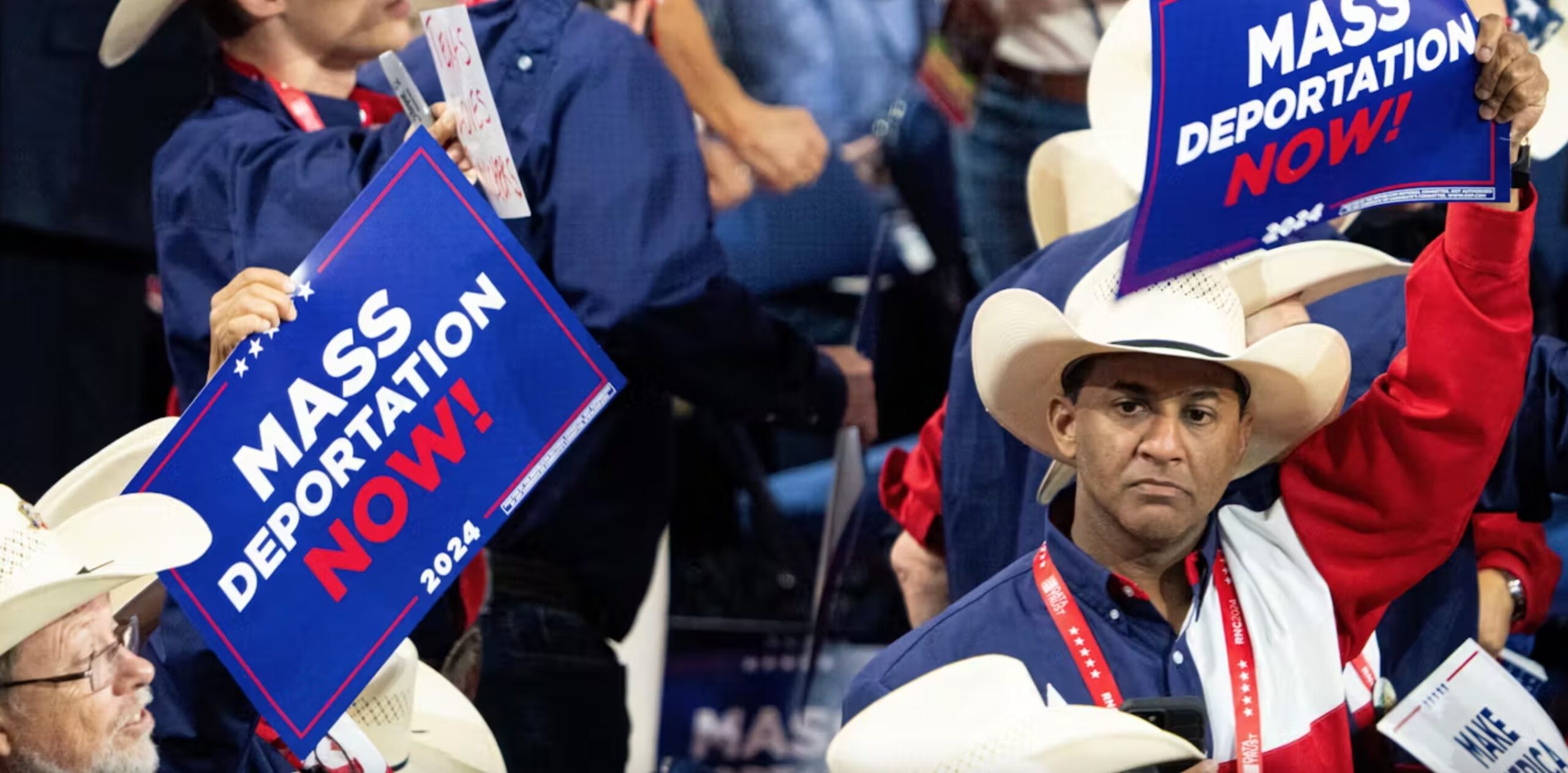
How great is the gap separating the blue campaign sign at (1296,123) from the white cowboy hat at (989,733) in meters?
0.55

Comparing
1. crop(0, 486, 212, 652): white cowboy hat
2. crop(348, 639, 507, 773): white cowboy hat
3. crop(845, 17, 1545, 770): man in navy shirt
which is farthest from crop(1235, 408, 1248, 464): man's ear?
crop(0, 486, 212, 652): white cowboy hat

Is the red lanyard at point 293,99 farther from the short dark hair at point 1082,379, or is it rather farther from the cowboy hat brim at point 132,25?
the short dark hair at point 1082,379

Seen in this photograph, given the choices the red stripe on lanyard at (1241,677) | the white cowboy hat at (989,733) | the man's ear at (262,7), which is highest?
the man's ear at (262,7)

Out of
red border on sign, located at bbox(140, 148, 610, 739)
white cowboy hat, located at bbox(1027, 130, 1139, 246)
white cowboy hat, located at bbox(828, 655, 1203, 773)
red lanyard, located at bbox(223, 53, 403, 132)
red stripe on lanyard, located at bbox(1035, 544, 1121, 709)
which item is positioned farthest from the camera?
red lanyard, located at bbox(223, 53, 403, 132)

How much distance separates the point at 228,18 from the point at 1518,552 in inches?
85.8

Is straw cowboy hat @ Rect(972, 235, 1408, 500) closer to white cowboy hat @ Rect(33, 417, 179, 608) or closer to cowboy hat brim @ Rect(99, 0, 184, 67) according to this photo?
white cowboy hat @ Rect(33, 417, 179, 608)

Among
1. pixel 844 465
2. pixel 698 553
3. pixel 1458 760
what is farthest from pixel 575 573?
pixel 1458 760

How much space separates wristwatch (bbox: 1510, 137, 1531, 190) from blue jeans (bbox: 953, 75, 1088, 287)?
935 mm

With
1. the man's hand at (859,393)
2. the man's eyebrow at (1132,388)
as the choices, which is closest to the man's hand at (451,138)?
the man's hand at (859,393)

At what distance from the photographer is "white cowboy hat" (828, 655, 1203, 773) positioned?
200 centimetres

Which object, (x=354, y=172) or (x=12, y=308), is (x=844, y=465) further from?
(x=12, y=308)

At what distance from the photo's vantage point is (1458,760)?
261 cm

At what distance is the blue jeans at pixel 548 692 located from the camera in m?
3.20

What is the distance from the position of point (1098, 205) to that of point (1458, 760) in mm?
969
